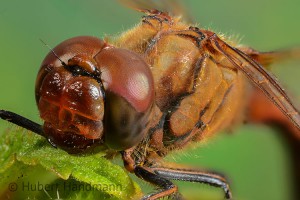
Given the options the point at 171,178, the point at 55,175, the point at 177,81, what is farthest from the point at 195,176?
the point at 55,175

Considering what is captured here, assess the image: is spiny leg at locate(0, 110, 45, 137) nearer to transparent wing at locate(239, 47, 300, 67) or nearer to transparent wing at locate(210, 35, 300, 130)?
transparent wing at locate(210, 35, 300, 130)

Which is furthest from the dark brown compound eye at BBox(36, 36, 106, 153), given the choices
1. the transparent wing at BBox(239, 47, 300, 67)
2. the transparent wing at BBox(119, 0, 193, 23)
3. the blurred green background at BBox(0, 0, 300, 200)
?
the transparent wing at BBox(239, 47, 300, 67)

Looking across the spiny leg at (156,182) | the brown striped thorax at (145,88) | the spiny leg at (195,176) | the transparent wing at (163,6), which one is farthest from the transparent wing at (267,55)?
the spiny leg at (156,182)

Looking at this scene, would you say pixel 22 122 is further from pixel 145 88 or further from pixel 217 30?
pixel 217 30

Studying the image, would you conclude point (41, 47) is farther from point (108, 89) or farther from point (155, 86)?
point (108, 89)

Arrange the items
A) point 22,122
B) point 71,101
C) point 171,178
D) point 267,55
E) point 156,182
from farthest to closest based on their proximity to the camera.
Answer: point 267,55 → point 171,178 → point 156,182 → point 22,122 → point 71,101

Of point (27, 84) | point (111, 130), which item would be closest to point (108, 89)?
point (111, 130)
